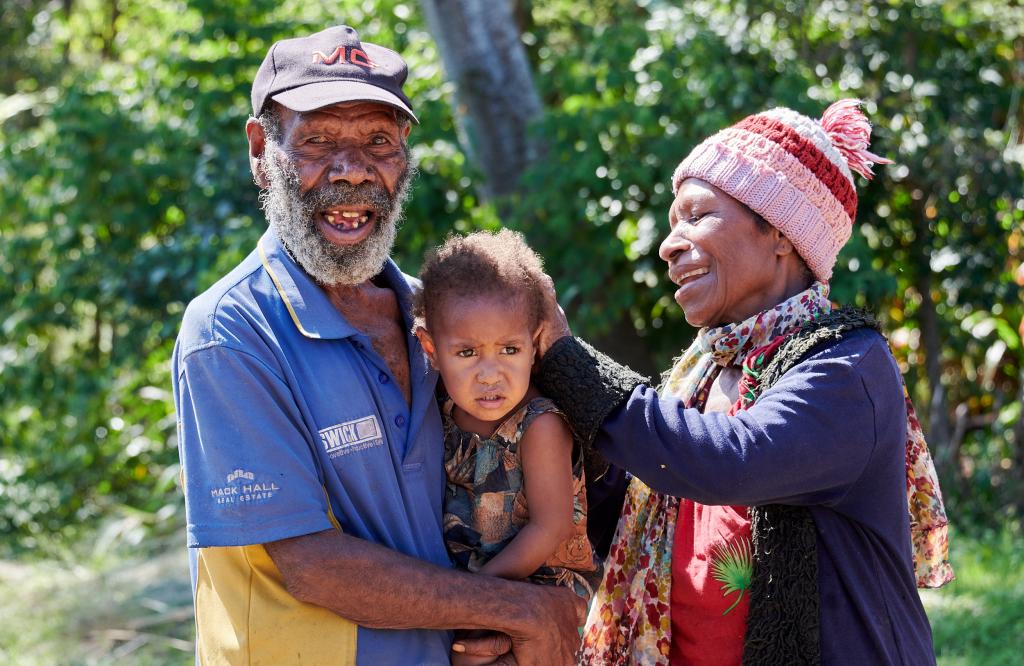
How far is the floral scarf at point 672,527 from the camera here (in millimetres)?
2539

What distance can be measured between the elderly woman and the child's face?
8cm

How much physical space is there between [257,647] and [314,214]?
99cm

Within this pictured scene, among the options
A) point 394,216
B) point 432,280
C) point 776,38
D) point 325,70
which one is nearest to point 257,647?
point 432,280

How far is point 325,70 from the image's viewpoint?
8.44 ft

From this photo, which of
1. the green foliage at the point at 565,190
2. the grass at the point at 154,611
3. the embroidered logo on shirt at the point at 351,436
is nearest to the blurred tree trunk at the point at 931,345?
the green foliage at the point at 565,190

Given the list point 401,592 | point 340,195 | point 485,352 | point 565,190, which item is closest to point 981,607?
point 565,190

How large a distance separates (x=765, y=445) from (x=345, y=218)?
3.67ft

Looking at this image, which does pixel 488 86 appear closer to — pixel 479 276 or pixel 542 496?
pixel 479 276

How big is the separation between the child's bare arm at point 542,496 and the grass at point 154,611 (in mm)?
3013

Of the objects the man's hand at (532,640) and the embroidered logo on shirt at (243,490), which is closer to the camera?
the embroidered logo on shirt at (243,490)

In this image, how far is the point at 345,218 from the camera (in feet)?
8.75

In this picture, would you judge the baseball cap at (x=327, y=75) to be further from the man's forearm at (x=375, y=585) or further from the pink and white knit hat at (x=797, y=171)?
the man's forearm at (x=375, y=585)

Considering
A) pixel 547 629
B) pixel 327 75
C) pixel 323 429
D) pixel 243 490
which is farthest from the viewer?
pixel 327 75

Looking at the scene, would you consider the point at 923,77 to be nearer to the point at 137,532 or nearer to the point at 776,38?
the point at 776,38
